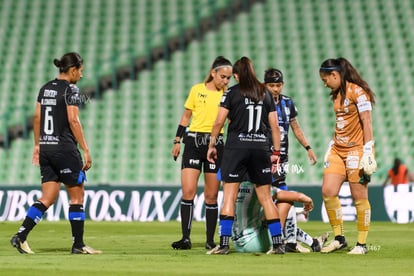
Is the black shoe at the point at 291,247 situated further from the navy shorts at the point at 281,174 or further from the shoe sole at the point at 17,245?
the shoe sole at the point at 17,245

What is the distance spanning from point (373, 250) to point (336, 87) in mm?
2007

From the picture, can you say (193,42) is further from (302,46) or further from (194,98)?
(194,98)

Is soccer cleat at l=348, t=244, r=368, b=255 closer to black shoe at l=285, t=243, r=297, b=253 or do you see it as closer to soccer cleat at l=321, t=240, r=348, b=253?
soccer cleat at l=321, t=240, r=348, b=253

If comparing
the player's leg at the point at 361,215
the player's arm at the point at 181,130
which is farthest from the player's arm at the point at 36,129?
the player's leg at the point at 361,215

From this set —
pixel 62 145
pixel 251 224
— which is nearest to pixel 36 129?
pixel 62 145

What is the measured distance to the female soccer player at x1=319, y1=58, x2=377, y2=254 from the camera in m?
12.4

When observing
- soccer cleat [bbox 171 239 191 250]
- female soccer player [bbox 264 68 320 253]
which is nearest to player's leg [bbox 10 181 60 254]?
soccer cleat [bbox 171 239 191 250]

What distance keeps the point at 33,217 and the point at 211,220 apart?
227 cm

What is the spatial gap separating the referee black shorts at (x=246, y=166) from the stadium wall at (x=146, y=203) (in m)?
10.1

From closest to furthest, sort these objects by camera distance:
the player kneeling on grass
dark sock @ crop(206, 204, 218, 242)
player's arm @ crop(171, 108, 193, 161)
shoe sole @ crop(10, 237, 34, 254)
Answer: shoe sole @ crop(10, 237, 34, 254) < the player kneeling on grass < dark sock @ crop(206, 204, 218, 242) < player's arm @ crop(171, 108, 193, 161)

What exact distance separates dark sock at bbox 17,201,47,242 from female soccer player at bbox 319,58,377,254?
327 centimetres

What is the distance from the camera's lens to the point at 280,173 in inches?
520

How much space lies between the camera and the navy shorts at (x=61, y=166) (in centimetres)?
1223

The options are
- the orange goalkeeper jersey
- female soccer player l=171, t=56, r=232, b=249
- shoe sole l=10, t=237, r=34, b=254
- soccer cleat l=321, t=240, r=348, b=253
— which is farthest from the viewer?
female soccer player l=171, t=56, r=232, b=249
